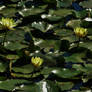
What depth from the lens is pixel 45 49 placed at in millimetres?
2176

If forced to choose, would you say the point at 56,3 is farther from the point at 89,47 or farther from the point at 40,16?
the point at 89,47

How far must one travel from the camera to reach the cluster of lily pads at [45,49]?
5.99 ft

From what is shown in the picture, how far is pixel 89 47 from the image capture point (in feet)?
7.18

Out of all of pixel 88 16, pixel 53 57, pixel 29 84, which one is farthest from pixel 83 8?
pixel 29 84

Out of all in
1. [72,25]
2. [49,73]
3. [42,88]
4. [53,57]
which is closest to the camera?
[42,88]

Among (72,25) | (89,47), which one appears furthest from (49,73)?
(72,25)

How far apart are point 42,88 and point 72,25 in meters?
0.98

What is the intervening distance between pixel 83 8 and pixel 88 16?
257 mm

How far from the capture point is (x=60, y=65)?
6.58 feet

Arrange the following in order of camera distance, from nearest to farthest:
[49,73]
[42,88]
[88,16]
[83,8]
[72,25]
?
[42,88] → [49,73] → [72,25] → [88,16] → [83,8]

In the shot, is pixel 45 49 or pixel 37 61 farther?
pixel 45 49

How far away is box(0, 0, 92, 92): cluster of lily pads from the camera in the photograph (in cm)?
183

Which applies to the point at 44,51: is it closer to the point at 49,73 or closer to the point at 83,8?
the point at 49,73

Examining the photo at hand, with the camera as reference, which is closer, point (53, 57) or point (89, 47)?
point (53, 57)
